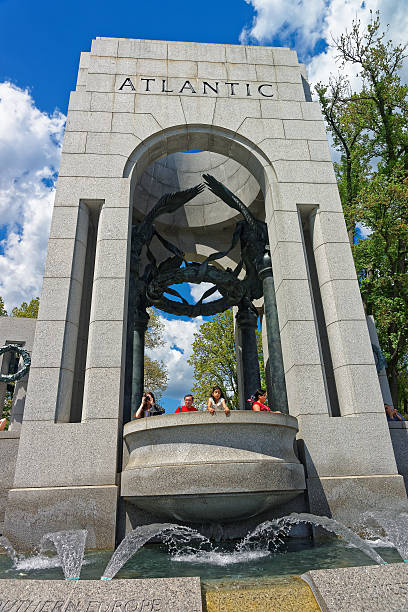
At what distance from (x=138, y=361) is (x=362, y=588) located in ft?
32.5

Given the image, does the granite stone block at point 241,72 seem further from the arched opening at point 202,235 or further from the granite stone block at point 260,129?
the arched opening at point 202,235

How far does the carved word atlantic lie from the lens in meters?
12.7

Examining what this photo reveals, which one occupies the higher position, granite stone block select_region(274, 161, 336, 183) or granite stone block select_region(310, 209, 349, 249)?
granite stone block select_region(274, 161, 336, 183)

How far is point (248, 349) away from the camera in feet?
49.6

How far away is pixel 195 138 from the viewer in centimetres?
1254

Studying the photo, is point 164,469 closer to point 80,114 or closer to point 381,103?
point 80,114

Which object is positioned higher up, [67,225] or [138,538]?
[67,225]

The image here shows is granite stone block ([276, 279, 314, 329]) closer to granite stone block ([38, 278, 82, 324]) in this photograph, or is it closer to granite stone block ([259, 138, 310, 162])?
granite stone block ([259, 138, 310, 162])

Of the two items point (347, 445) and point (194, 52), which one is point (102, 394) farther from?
point (194, 52)

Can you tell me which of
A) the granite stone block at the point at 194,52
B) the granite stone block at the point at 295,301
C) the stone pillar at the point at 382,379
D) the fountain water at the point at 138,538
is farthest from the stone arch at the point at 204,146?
the fountain water at the point at 138,538

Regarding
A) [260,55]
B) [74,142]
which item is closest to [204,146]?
[74,142]

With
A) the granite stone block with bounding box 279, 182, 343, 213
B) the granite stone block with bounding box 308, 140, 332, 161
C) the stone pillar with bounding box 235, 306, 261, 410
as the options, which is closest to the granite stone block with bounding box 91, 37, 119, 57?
the granite stone block with bounding box 308, 140, 332, 161

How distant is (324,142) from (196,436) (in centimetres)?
985

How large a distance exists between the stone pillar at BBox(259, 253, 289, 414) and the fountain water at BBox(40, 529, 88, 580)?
5.28 metres
